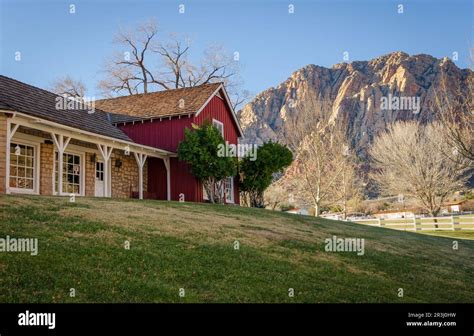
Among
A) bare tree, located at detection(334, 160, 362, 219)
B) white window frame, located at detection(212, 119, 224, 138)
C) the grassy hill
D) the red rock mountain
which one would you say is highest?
the red rock mountain

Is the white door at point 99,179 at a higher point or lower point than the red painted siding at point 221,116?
lower

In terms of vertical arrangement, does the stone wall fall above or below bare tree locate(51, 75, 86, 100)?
below

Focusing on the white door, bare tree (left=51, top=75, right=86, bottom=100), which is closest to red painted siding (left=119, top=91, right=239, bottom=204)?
the white door

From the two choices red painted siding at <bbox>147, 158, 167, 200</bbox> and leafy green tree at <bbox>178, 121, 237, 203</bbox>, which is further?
red painted siding at <bbox>147, 158, 167, 200</bbox>

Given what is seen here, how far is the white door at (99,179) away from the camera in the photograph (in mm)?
20797

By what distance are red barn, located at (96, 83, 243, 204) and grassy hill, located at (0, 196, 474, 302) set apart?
26.8 feet

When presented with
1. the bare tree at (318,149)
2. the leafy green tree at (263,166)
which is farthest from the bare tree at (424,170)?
the leafy green tree at (263,166)

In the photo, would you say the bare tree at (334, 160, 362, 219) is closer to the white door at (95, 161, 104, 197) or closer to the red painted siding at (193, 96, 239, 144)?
the red painted siding at (193, 96, 239, 144)

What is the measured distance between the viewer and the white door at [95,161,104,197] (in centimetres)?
2080

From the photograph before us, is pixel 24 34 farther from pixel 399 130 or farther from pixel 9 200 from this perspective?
pixel 399 130

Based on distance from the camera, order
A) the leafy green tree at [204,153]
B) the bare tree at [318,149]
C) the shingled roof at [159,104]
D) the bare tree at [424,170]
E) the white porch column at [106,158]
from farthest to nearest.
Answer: the bare tree at [318,149] → the bare tree at [424,170] → the shingled roof at [159,104] → the leafy green tree at [204,153] → the white porch column at [106,158]

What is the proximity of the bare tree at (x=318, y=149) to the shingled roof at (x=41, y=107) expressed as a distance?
16.9 meters

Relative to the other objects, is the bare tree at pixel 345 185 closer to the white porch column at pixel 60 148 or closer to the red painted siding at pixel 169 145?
the red painted siding at pixel 169 145
